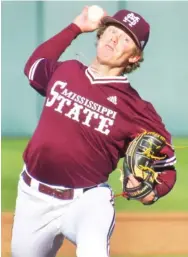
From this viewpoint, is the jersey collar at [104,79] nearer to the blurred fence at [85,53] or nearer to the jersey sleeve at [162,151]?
the jersey sleeve at [162,151]

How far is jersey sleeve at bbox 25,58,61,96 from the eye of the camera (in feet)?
11.8

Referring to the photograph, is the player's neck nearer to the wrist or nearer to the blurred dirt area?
the wrist

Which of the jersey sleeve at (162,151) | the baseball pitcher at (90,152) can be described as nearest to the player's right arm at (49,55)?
the baseball pitcher at (90,152)

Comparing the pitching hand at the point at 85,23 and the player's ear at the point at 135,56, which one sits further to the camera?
the pitching hand at the point at 85,23

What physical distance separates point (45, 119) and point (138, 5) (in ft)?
24.3

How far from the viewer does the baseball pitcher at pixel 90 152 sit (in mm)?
3320

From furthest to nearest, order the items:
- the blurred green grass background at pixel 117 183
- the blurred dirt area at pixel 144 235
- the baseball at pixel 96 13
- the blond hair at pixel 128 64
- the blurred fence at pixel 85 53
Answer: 1. the blurred fence at pixel 85 53
2. the blurred green grass background at pixel 117 183
3. the blurred dirt area at pixel 144 235
4. the baseball at pixel 96 13
5. the blond hair at pixel 128 64

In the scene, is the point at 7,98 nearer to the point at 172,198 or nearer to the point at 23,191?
the point at 172,198

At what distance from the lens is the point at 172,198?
24.8 feet

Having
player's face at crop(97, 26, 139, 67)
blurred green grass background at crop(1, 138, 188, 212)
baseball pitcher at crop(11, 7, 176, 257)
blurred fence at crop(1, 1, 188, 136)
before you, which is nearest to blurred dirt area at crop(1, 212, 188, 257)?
blurred green grass background at crop(1, 138, 188, 212)

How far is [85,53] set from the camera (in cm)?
1051

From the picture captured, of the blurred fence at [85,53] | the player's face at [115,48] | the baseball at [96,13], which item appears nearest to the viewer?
the player's face at [115,48]

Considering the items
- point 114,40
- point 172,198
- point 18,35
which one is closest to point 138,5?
point 18,35

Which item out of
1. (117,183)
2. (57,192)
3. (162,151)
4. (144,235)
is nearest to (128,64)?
(162,151)
